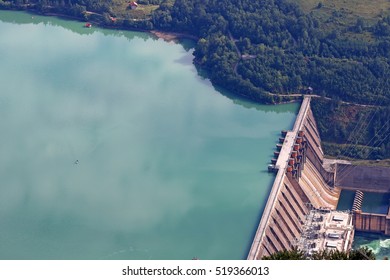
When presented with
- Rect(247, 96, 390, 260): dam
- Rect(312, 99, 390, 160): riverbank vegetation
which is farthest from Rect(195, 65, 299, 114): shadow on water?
Rect(312, 99, 390, 160): riverbank vegetation

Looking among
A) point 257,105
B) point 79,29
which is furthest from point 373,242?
point 79,29

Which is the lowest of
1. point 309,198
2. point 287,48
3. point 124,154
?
point 309,198

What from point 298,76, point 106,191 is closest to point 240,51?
point 298,76

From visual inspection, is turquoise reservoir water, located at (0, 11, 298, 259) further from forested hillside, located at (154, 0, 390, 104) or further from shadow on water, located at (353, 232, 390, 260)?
shadow on water, located at (353, 232, 390, 260)

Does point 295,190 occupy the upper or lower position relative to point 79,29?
lower

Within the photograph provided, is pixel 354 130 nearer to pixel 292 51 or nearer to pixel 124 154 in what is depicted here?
pixel 292 51

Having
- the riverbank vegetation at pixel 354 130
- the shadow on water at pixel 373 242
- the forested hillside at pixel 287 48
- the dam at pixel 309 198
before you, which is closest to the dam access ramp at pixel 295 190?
the dam at pixel 309 198
